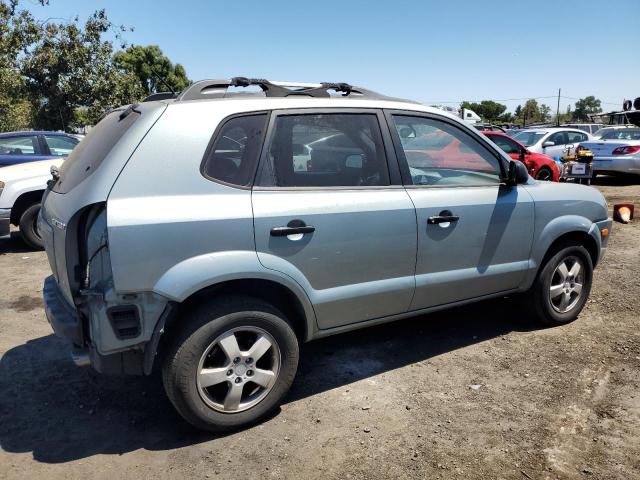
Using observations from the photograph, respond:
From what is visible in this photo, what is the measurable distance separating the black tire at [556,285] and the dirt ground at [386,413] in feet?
0.43

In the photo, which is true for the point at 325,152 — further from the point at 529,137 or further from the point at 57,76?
the point at 57,76

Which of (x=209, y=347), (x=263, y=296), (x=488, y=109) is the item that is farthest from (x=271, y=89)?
(x=488, y=109)

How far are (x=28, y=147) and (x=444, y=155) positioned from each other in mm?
7757

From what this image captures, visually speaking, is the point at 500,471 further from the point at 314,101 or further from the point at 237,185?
the point at 314,101

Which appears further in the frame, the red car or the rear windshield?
the red car

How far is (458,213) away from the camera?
12.1 feet

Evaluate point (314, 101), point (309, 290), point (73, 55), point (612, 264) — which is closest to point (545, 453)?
point (309, 290)

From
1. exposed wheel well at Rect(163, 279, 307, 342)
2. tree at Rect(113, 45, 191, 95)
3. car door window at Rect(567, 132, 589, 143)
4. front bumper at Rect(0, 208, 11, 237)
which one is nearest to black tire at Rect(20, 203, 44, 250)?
front bumper at Rect(0, 208, 11, 237)

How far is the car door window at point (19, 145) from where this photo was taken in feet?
29.1

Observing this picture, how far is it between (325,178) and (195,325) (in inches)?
46.3

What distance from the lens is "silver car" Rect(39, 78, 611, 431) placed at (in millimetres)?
2713

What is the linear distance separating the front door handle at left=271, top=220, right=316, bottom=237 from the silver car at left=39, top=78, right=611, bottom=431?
1 cm

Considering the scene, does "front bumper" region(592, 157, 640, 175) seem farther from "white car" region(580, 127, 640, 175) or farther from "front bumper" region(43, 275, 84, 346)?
"front bumper" region(43, 275, 84, 346)

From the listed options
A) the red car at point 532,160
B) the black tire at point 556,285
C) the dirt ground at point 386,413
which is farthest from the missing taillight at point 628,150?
the black tire at point 556,285
